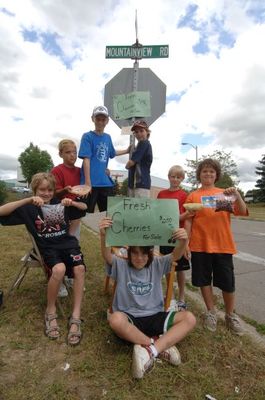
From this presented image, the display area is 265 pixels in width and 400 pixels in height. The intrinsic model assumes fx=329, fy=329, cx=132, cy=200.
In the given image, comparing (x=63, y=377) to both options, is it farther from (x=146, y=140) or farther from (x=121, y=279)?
(x=146, y=140)

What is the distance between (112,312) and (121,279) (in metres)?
0.32

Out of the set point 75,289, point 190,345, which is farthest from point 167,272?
point 75,289

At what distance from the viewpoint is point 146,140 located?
404 cm

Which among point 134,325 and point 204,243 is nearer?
point 134,325

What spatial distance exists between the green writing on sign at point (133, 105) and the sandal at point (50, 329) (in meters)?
2.51

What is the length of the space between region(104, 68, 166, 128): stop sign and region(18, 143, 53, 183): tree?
6019 centimetres

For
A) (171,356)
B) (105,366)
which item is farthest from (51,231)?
(171,356)

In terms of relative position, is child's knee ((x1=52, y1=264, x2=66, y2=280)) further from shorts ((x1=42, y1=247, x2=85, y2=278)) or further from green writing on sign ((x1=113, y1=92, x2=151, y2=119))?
green writing on sign ((x1=113, y1=92, x2=151, y2=119))

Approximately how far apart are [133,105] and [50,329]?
2.74m

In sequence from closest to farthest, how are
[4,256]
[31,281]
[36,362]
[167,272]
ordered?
[36,362], [167,272], [31,281], [4,256]

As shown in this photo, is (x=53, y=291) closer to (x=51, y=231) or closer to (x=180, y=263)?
(x=51, y=231)

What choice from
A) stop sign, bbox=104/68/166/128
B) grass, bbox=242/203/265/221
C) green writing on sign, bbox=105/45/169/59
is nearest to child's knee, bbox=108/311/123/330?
stop sign, bbox=104/68/166/128

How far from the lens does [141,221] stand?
3.06 m

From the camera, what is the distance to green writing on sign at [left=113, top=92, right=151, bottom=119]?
4113 millimetres
